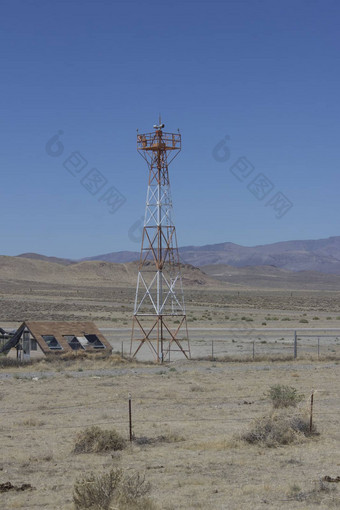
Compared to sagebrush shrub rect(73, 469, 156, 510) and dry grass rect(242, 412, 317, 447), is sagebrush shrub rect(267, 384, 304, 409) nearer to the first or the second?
dry grass rect(242, 412, 317, 447)

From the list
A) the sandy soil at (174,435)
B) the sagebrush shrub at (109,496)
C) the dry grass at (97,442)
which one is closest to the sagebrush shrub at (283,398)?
the sandy soil at (174,435)

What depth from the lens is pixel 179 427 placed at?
17172 millimetres

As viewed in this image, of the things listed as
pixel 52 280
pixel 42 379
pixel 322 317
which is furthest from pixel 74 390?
pixel 52 280

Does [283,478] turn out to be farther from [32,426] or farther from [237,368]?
[237,368]

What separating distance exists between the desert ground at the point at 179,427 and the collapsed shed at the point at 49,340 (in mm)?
983

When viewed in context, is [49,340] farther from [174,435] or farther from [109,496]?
[109,496]

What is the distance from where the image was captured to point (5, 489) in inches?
455

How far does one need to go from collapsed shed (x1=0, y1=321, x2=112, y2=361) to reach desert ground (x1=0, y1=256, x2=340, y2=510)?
3.22 feet

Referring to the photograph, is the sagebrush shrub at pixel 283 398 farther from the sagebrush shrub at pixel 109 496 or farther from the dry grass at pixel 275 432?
the sagebrush shrub at pixel 109 496

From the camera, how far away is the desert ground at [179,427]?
11.4 m

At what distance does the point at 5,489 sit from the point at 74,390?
1214cm

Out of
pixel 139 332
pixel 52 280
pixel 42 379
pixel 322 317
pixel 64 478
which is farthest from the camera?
pixel 52 280

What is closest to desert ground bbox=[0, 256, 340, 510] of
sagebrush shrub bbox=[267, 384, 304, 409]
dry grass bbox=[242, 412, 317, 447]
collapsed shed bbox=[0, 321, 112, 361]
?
dry grass bbox=[242, 412, 317, 447]

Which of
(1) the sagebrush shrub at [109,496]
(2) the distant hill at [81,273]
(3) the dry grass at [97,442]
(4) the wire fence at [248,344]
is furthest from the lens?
(2) the distant hill at [81,273]
